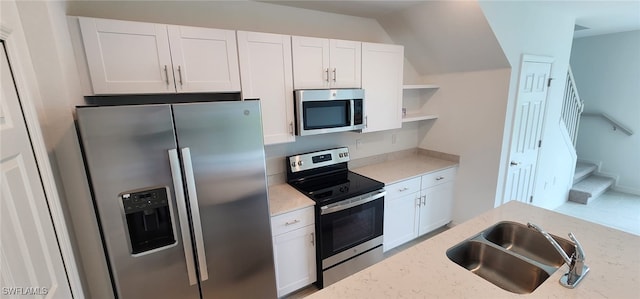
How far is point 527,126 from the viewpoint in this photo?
2996mm

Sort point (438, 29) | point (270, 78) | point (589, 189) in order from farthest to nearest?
point (589, 189) < point (438, 29) < point (270, 78)

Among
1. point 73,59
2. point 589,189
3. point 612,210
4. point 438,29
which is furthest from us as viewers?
point 589,189

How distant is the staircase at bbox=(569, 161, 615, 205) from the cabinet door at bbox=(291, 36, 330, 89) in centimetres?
455

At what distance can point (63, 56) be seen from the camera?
1.34m

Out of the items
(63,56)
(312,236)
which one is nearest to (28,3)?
(63,56)

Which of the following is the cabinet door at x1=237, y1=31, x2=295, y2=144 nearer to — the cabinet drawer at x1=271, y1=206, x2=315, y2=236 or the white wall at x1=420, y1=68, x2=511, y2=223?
the cabinet drawer at x1=271, y1=206, x2=315, y2=236

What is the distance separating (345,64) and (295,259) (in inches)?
68.2

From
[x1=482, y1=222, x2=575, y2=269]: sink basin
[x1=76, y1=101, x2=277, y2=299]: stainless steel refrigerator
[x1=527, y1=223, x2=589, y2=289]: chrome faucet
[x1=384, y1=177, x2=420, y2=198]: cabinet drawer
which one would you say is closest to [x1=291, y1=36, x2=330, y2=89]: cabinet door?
[x1=76, y1=101, x2=277, y2=299]: stainless steel refrigerator

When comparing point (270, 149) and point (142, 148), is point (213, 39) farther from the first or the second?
point (270, 149)

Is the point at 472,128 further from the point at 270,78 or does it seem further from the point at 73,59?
the point at 73,59

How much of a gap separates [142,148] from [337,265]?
1739 mm

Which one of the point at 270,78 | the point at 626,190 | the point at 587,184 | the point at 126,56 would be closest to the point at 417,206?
the point at 270,78

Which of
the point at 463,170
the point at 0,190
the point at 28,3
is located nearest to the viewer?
the point at 0,190

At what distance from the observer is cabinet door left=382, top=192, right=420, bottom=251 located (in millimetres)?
2619
